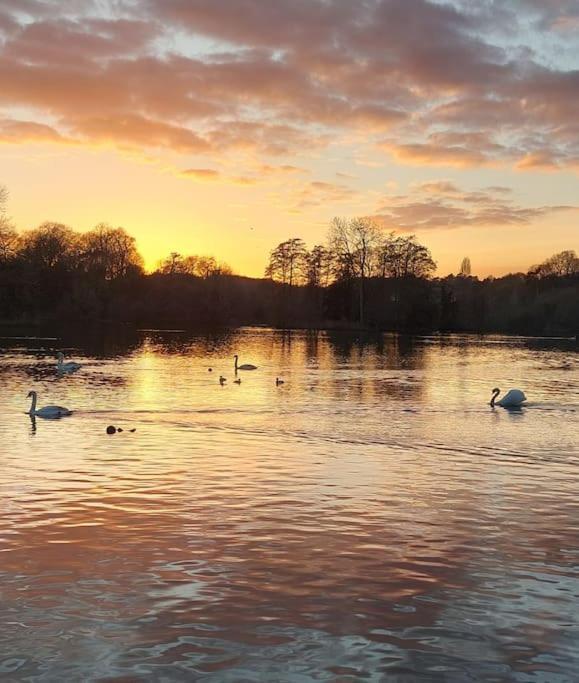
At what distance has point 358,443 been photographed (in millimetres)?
19906

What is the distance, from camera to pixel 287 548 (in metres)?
10.7

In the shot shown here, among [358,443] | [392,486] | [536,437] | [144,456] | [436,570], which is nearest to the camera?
[436,570]

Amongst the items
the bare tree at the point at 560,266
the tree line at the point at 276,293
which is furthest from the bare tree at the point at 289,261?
the bare tree at the point at 560,266

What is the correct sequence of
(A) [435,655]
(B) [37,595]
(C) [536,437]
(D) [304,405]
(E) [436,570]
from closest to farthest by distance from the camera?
(A) [435,655] → (B) [37,595] → (E) [436,570] → (C) [536,437] → (D) [304,405]

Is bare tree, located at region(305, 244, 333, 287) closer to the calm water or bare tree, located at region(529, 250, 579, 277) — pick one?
bare tree, located at region(529, 250, 579, 277)

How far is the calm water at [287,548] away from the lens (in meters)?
7.40

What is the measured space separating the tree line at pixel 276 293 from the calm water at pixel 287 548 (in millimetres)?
81490

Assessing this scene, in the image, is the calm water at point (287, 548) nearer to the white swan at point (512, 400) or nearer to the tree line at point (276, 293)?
the white swan at point (512, 400)

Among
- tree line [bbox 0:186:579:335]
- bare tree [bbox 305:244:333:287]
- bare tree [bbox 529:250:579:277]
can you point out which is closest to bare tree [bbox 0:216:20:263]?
tree line [bbox 0:186:579:335]

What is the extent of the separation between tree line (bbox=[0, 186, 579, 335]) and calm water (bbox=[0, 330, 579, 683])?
267 ft

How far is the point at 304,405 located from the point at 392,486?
13.5m

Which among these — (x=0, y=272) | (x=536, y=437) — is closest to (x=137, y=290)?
(x=0, y=272)

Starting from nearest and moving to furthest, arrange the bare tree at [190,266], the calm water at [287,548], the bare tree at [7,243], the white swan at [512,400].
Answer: the calm water at [287,548], the white swan at [512,400], the bare tree at [7,243], the bare tree at [190,266]

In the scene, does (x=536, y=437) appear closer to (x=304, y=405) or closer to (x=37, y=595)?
(x=304, y=405)
